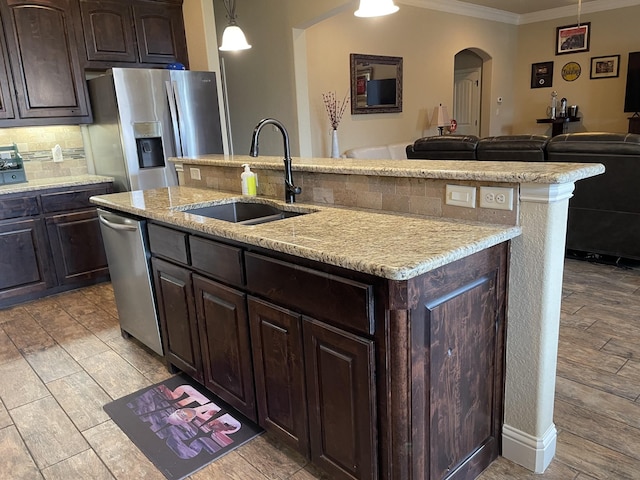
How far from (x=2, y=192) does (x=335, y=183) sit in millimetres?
2760

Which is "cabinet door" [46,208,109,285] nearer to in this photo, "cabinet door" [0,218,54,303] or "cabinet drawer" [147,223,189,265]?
"cabinet door" [0,218,54,303]

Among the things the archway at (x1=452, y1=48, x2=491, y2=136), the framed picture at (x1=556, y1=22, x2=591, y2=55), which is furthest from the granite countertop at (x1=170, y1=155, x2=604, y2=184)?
the framed picture at (x1=556, y1=22, x2=591, y2=55)

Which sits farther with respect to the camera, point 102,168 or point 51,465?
point 102,168

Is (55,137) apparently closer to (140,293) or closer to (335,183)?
(140,293)

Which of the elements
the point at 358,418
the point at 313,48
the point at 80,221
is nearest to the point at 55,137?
the point at 80,221

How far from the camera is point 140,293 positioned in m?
2.64

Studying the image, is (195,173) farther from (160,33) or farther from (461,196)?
(461,196)

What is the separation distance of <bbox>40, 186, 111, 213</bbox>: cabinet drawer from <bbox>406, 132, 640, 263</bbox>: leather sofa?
316 cm

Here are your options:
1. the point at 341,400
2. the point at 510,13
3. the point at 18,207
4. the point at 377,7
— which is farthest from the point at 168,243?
the point at 510,13

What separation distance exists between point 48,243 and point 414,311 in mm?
3495

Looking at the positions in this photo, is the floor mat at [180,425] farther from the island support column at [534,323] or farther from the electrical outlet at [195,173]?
the electrical outlet at [195,173]

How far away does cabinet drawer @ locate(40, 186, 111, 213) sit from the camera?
12.3ft

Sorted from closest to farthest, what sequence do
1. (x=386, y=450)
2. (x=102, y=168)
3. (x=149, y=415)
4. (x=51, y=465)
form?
(x=386, y=450) < (x=51, y=465) < (x=149, y=415) < (x=102, y=168)

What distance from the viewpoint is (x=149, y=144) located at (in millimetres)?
4059
